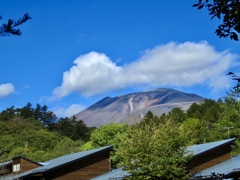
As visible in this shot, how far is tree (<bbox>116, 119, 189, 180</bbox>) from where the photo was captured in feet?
75.7

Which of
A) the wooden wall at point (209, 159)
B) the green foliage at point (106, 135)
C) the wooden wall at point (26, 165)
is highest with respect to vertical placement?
the green foliage at point (106, 135)

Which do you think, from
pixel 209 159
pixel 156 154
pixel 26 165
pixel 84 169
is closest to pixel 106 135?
pixel 26 165

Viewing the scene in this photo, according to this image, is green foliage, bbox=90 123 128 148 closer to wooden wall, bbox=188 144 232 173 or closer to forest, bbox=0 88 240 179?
forest, bbox=0 88 240 179

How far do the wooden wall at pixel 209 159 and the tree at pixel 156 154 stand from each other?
67.5 inches

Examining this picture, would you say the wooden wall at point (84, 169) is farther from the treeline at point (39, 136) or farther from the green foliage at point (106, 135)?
the green foliage at point (106, 135)

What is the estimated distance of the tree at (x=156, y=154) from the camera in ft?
75.7

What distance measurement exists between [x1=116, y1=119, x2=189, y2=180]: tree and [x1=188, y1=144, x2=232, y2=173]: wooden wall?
5.62ft

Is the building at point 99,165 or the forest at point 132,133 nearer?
the forest at point 132,133

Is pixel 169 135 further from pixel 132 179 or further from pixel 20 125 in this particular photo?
pixel 20 125

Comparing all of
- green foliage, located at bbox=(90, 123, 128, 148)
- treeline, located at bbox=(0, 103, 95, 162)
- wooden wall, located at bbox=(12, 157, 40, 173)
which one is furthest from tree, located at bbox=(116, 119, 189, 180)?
green foliage, located at bbox=(90, 123, 128, 148)

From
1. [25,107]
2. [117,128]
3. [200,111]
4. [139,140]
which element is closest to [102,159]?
[139,140]

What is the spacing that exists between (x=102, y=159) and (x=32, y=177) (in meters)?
5.65

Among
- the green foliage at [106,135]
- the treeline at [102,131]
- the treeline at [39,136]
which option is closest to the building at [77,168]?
the treeline at [102,131]

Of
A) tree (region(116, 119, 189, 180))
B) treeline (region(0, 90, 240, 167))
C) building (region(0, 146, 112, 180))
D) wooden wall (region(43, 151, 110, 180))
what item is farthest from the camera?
treeline (region(0, 90, 240, 167))
